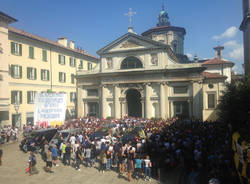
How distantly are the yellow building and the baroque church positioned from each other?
4.85 metres

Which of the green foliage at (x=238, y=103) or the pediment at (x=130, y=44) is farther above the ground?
the pediment at (x=130, y=44)

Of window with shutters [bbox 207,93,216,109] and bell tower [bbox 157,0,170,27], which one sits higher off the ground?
bell tower [bbox 157,0,170,27]

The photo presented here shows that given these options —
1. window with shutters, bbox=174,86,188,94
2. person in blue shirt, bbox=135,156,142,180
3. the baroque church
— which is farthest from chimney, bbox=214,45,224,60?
person in blue shirt, bbox=135,156,142,180

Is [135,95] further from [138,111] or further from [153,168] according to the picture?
[153,168]

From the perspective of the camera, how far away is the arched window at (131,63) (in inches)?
1216

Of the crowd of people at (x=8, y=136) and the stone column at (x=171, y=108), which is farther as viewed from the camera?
the stone column at (x=171, y=108)

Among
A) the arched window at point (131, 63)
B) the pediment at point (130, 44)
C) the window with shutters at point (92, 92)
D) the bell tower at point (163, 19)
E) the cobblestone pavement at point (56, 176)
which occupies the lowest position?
the cobblestone pavement at point (56, 176)

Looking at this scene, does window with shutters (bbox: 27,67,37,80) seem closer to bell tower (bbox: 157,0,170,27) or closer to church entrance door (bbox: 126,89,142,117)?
church entrance door (bbox: 126,89,142,117)

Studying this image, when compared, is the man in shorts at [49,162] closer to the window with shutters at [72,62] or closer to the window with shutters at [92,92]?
the window with shutters at [92,92]

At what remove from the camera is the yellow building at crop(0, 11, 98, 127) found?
28144 mm

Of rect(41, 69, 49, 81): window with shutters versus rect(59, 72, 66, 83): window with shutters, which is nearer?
rect(41, 69, 49, 81): window with shutters

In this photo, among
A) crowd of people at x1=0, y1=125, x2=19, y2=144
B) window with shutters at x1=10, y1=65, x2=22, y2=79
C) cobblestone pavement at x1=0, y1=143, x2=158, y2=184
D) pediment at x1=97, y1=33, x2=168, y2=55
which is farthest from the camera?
pediment at x1=97, y1=33, x2=168, y2=55

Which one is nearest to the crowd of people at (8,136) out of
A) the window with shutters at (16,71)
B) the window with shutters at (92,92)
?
the window with shutters at (16,71)

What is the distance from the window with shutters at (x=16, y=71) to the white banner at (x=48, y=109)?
427 inches
